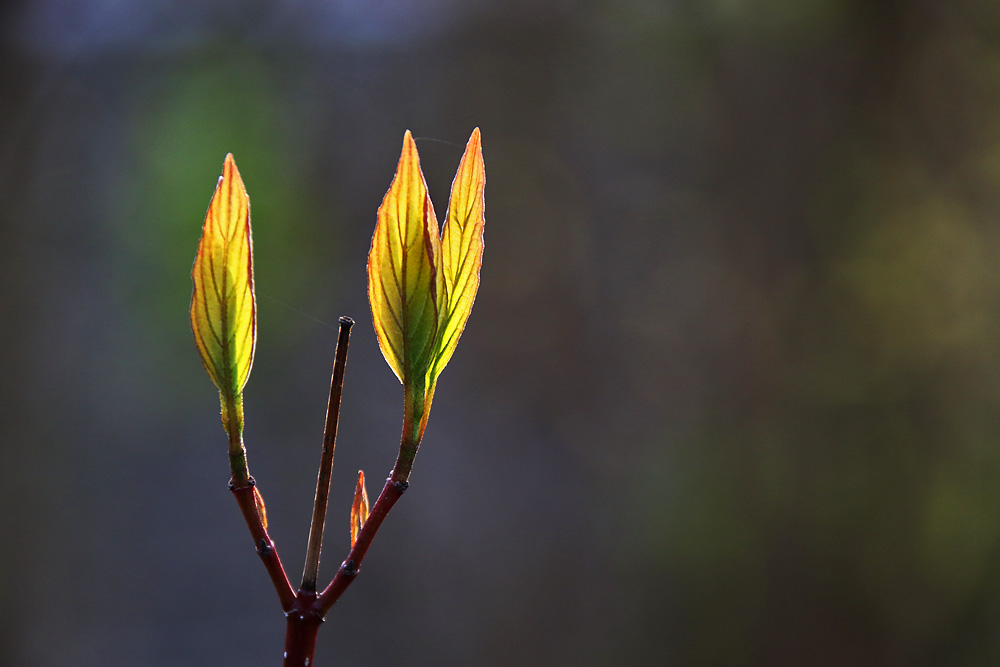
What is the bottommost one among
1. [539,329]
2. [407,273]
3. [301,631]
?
[301,631]

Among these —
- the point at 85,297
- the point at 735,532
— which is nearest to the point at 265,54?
the point at 85,297

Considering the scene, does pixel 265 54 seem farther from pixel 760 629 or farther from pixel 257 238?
pixel 760 629

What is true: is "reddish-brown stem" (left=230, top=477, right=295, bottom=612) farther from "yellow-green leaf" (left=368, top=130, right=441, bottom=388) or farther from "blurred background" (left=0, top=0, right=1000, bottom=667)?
"blurred background" (left=0, top=0, right=1000, bottom=667)

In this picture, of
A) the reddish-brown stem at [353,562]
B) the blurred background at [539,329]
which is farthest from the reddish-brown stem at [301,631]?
the blurred background at [539,329]

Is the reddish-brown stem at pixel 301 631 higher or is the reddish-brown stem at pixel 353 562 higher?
the reddish-brown stem at pixel 353 562

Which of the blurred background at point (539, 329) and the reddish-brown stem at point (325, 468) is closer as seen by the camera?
the reddish-brown stem at point (325, 468)

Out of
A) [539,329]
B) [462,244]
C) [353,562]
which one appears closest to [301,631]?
[353,562]

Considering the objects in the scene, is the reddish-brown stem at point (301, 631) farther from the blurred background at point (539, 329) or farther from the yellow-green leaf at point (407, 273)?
the blurred background at point (539, 329)

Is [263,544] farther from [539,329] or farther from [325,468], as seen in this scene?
[539,329]
